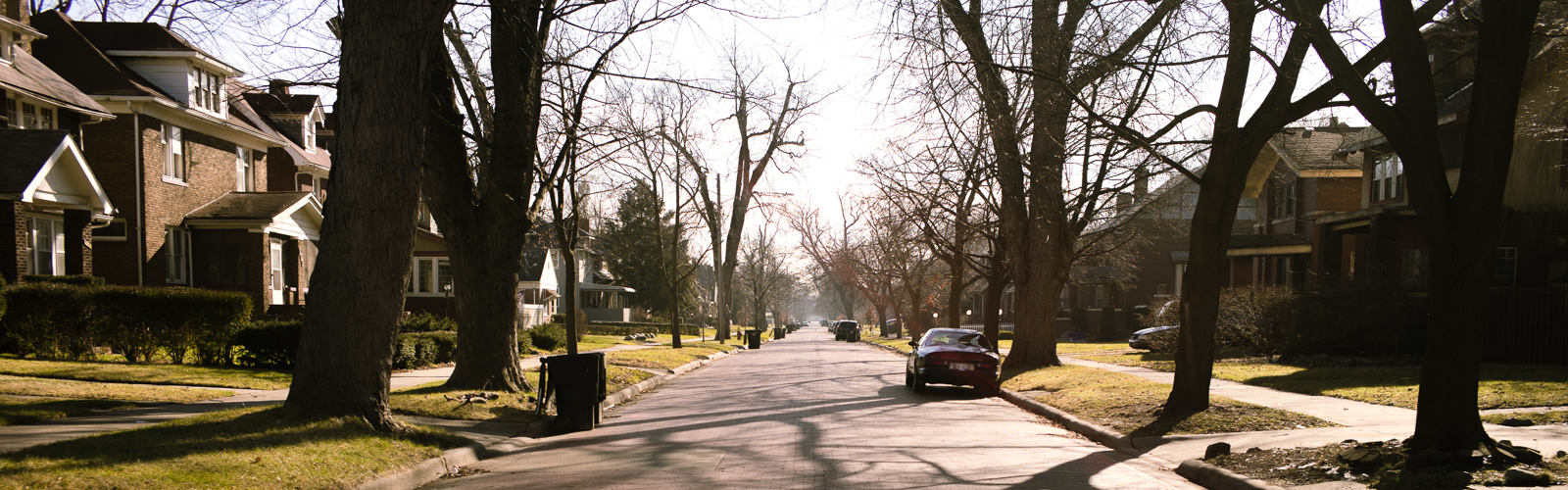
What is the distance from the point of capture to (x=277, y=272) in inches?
1201

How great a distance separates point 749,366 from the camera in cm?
2862

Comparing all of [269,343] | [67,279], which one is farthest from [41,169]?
[269,343]

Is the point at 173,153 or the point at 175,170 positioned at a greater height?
the point at 173,153

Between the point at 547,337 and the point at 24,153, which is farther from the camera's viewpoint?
the point at 547,337

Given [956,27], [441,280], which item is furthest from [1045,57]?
[441,280]

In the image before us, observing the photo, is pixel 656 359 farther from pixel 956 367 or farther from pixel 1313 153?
pixel 1313 153

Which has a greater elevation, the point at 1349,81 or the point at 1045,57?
the point at 1045,57

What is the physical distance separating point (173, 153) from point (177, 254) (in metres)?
2.97

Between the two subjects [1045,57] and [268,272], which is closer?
[1045,57]

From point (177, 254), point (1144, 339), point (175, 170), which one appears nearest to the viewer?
point (175, 170)

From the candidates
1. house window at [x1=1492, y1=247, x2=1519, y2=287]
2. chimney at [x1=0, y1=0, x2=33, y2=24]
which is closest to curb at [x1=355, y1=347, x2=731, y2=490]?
chimney at [x1=0, y1=0, x2=33, y2=24]

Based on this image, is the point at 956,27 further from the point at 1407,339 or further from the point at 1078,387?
the point at 1407,339

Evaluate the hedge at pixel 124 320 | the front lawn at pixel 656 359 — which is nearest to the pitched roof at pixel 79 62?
the hedge at pixel 124 320

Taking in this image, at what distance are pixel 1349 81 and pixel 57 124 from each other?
83.6ft
